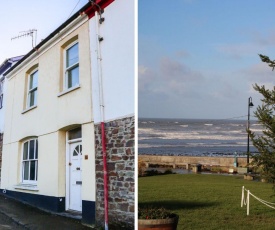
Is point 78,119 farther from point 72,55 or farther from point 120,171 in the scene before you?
point 120,171

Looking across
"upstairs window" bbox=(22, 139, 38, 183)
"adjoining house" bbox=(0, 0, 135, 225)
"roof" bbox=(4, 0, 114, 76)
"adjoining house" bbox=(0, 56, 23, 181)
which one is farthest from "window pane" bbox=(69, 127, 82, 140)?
"roof" bbox=(4, 0, 114, 76)

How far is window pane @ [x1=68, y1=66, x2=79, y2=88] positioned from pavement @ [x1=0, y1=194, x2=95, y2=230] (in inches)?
34.2

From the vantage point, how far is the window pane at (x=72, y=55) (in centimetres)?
274

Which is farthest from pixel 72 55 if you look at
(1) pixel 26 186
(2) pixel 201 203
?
(2) pixel 201 203

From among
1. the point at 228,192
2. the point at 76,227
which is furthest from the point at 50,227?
the point at 228,192

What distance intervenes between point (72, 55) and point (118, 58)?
0.66 m

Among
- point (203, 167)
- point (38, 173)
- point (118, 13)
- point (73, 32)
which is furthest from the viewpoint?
point (203, 167)

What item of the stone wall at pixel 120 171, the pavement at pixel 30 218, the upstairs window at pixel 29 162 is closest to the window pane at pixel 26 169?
the upstairs window at pixel 29 162

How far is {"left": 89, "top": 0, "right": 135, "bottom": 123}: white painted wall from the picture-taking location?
2.16 meters

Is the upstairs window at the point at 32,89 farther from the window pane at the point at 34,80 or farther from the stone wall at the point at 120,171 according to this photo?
the stone wall at the point at 120,171

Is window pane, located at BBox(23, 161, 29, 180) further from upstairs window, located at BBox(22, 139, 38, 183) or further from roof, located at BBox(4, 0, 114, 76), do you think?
roof, located at BBox(4, 0, 114, 76)

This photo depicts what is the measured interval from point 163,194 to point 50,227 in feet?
4.68

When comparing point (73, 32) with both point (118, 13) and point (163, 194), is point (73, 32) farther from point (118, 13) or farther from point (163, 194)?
point (163, 194)

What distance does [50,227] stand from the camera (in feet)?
7.50
